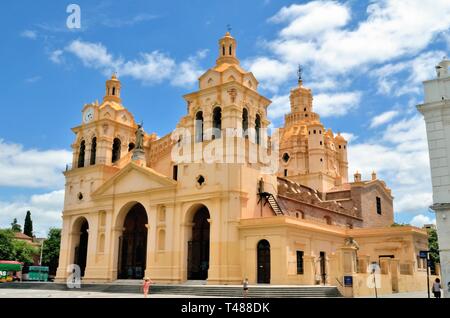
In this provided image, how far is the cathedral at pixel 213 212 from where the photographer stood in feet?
103

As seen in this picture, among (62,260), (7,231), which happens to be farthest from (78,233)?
(7,231)

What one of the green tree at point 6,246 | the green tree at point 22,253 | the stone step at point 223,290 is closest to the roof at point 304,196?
the stone step at point 223,290

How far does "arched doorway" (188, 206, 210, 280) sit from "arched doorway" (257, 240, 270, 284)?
182 inches

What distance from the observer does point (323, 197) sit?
172 feet

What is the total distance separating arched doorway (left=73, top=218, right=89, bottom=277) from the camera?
4331 centimetres

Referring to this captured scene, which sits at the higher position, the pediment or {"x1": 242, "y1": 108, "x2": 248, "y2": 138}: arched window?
{"x1": 242, "y1": 108, "x2": 248, "y2": 138}: arched window

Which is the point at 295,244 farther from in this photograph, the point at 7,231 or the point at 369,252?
the point at 7,231

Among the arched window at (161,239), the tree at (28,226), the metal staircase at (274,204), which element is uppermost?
the tree at (28,226)

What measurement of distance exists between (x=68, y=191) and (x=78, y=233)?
4040mm

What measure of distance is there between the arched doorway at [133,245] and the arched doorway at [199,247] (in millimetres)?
5447

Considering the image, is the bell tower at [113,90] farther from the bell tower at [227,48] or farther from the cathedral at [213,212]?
the bell tower at [227,48]

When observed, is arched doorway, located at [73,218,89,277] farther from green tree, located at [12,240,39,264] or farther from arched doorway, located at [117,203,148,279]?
green tree, located at [12,240,39,264]

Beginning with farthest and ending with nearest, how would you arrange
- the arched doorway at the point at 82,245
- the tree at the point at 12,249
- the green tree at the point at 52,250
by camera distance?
the green tree at the point at 52,250 → the tree at the point at 12,249 → the arched doorway at the point at 82,245

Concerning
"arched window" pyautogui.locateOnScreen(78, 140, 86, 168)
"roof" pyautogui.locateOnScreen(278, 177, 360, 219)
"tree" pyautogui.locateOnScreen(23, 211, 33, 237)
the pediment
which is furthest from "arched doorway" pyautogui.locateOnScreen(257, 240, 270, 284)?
"tree" pyautogui.locateOnScreen(23, 211, 33, 237)
